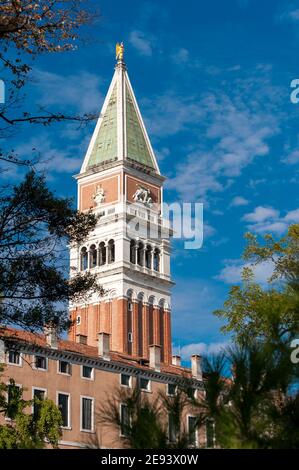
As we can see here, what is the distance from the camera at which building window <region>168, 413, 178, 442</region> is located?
337 inches

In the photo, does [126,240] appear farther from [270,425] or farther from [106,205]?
[270,425]

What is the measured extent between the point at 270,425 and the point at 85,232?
471 inches

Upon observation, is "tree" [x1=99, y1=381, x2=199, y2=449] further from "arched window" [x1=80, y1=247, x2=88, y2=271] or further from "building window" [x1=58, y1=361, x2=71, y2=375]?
"arched window" [x1=80, y1=247, x2=88, y2=271]

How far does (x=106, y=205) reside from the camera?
8288cm

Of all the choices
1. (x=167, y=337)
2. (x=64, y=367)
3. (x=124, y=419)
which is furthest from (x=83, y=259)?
(x=124, y=419)

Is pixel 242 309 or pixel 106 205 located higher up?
pixel 106 205

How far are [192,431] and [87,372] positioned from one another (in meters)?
41.4

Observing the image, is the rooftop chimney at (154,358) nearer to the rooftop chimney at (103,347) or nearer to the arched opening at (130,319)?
the rooftop chimney at (103,347)

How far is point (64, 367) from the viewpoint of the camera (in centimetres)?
4803

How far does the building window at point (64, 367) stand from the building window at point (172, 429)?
3944 cm

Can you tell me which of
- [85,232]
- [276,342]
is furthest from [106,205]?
[276,342]

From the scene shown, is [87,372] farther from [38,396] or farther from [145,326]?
[145,326]
